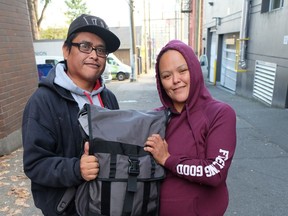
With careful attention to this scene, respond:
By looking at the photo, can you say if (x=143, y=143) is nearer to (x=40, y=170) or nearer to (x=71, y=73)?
(x=40, y=170)

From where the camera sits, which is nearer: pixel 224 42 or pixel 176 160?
pixel 176 160

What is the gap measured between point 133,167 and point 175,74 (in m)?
0.60

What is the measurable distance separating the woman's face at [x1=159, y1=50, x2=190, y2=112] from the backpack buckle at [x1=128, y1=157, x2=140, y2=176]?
0.49 metres

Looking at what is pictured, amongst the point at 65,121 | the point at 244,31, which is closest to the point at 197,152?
the point at 65,121

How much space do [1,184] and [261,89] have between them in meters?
7.68

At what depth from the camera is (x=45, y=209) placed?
1.54m

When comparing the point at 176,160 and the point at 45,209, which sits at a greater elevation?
the point at 176,160

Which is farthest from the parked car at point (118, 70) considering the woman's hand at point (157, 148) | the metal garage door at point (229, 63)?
the woman's hand at point (157, 148)

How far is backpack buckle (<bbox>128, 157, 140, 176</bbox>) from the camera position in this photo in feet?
4.25

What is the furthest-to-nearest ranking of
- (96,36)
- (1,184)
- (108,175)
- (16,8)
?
(16,8)
(1,184)
(96,36)
(108,175)

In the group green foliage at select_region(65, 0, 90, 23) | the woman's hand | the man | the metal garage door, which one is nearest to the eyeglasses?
the man

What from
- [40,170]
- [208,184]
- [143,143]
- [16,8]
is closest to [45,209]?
[40,170]

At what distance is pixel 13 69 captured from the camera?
5176 millimetres

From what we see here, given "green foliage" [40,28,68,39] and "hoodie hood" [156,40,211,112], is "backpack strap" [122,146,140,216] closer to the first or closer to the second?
"hoodie hood" [156,40,211,112]
